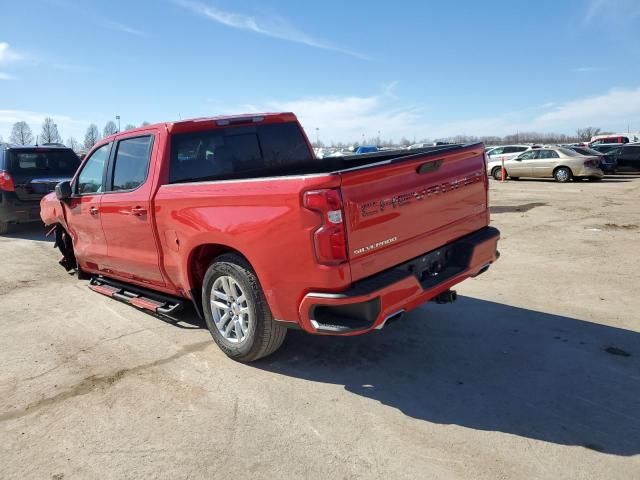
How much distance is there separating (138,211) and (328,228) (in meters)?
2.36

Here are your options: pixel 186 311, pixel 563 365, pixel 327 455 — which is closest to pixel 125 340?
pixel 186 311

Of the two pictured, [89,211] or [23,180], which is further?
[23,180]

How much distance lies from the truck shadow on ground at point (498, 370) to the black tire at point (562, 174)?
1808 centimetres

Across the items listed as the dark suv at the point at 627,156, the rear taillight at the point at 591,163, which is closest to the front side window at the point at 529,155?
the rear taillight at the point at 591,163

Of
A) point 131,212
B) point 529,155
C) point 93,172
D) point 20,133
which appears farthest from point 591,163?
point 20,133

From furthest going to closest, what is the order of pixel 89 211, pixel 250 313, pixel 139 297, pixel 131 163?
pixel 89 211, pixel 139 297, pixel 131 163, pixel 250 313

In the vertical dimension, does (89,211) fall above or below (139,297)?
above

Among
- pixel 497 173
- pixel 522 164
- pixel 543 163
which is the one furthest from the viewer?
pixel 497 173

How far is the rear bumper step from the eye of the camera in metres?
4.77

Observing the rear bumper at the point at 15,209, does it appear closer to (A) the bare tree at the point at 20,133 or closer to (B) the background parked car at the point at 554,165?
(B) the background parked car at the point at 554,165

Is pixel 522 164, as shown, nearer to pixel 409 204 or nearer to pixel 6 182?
pixel 6 182

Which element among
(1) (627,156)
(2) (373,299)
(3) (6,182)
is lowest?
(1) (627,156)

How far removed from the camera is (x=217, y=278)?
4.07m

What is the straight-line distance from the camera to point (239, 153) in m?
4.89
